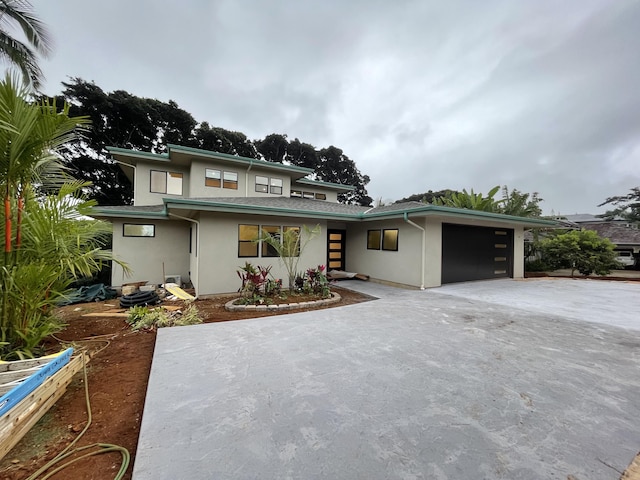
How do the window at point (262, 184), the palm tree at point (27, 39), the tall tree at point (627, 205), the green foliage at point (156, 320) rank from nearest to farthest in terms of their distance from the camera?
the green foliage at point (156, 320)
the palm tree at point (27, 39)
the window at point (262, 184)
the tall tree at point (627, 205)

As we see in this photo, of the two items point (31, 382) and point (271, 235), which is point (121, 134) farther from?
point (31, 382)

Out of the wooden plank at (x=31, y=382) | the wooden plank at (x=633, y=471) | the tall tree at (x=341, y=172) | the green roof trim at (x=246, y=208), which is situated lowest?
the wooden plank at (x=633, y=471)

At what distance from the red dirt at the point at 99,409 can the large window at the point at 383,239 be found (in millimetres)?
7463

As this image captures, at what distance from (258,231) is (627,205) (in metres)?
30.9

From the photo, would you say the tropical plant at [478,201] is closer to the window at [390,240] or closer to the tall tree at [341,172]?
the window at [390,240]

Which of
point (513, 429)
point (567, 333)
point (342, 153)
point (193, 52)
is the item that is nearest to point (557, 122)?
point (567, 333)

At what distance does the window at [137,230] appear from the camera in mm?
9023

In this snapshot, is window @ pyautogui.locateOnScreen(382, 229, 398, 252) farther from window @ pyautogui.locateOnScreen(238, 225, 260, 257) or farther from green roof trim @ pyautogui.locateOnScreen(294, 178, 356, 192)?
green roof trim @ pyautogui.locateOnScreen(294, 178, 356, 192)

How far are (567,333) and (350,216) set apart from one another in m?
6.19

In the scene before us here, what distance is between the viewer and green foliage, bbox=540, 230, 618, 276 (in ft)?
38.7

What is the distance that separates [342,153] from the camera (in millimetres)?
30078

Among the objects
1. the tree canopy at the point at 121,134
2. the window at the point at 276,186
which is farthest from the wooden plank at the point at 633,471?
the tree canopy at the point at 121,134

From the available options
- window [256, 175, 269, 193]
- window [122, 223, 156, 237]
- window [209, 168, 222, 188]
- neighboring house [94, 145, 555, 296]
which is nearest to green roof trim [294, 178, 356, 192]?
neighboring house [94, 145, 555, 296]

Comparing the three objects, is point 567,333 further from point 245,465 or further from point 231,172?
point 231,172
